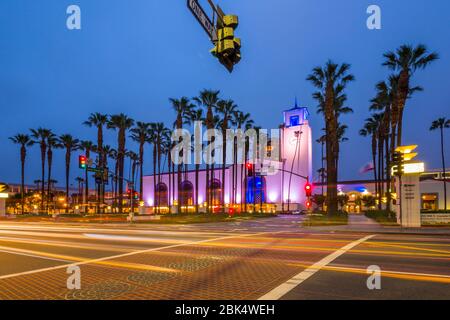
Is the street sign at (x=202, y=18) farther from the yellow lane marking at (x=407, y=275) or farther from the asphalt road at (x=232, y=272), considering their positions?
the yellow lane marking at (x=407, y=275)

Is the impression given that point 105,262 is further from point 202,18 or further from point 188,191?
point 188,191

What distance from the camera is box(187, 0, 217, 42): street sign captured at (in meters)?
6.84

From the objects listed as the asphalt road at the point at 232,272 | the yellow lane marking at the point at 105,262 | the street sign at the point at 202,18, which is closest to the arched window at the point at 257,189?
the asphalt road at the point at 232,272

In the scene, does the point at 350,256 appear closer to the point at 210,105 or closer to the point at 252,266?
the point at 252,266

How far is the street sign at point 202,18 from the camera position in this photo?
22.5 feet

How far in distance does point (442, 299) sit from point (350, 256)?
17.8ft

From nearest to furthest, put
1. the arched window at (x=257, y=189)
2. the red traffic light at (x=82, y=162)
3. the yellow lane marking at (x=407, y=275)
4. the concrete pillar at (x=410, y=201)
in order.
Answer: the yellow lane marking at (x=407, y=275)
the concrete pillar at (x=410, y=201)
the red traffic light at (x=82, y=162)
the arched window at (x=257, y=189)

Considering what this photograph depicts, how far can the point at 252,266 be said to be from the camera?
10.6 m

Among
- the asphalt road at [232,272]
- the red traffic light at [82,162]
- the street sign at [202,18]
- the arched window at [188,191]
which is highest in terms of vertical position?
the street sign at [202,18]

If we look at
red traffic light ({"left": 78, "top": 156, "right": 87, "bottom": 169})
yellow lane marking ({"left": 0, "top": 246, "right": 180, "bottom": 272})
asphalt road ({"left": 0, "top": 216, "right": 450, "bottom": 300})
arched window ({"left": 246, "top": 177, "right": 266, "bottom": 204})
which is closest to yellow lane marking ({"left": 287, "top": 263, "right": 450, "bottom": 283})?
asphalt road ({"left": 0, "top": 216, "right": 450, "bottom": 300})

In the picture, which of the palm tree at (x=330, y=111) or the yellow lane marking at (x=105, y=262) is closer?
the yellow lane marking at (x=105, y=262)

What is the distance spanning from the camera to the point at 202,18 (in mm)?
7250

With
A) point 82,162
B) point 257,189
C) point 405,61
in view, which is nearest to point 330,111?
point 405,61
